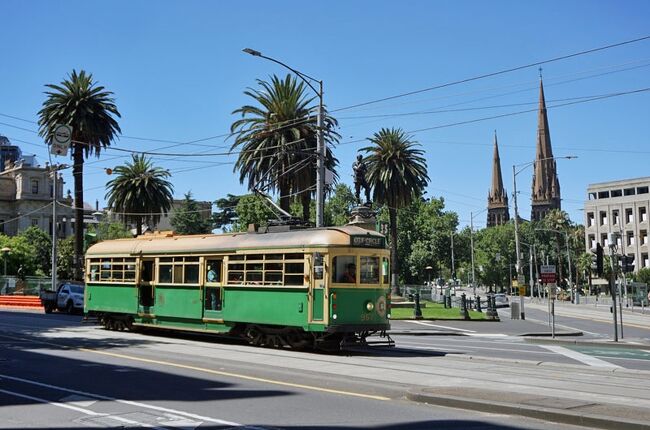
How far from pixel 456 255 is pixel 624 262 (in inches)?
2786

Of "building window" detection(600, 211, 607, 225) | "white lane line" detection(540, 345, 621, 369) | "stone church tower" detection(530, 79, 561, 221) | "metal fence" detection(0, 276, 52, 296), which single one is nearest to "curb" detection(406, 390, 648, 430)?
"white lane line" detection(540, 345, 621, 369)

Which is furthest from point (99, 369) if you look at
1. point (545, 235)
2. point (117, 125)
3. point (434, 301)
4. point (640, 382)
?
point (545, 235)

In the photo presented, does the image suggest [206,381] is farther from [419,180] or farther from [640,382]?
[419,180]

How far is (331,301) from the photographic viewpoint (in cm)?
1712

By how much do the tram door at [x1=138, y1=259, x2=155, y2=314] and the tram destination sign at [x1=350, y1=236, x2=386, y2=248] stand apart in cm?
782

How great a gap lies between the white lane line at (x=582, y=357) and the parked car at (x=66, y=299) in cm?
2550

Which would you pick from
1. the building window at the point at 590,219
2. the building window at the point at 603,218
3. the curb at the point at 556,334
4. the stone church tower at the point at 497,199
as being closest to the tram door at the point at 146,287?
the curb at the point at 556,334

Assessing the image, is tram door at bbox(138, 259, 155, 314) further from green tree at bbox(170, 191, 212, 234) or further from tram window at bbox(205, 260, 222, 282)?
green tree at bbox(170, 191, 212, 234)

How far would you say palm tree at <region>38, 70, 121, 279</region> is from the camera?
44750 mm

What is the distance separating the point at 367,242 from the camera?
1816cm

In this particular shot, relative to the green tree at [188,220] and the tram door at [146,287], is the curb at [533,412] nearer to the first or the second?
the tram door at [146,287]

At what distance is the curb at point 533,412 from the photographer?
26.4 ft

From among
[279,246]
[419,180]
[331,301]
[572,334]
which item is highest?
[419,180]

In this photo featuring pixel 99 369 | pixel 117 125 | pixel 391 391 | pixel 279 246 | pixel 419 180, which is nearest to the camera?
pixel 391 391
